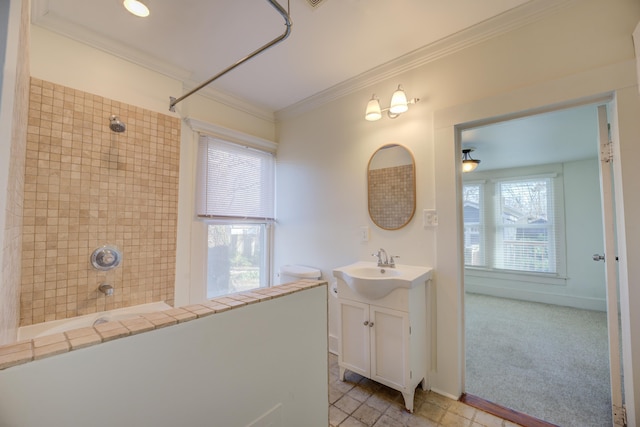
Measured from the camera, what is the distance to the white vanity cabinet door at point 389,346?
168cm

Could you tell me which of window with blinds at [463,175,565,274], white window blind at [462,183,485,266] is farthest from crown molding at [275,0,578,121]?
white window blind at [462,183,485,266]

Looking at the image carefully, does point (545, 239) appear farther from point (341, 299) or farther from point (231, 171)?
point (231, 171)

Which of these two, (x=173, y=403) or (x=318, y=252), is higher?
(x=318, y=252)

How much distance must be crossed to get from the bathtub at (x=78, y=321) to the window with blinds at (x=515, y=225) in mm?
4529

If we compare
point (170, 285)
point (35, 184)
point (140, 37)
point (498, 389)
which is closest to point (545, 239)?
point (498, 389)

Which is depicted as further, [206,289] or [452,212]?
[206,289]

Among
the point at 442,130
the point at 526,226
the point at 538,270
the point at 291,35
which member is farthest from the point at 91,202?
the point at 538,270

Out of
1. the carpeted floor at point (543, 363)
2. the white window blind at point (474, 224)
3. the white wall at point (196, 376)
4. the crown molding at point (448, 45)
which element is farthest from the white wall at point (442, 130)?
the white window blind at point (474, 224)

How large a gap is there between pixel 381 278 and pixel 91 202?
78.6 inches

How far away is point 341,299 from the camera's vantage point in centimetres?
199

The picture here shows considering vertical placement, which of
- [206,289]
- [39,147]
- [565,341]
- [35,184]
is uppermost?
[39,147]

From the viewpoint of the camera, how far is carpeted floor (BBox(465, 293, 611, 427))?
1699 millimetres

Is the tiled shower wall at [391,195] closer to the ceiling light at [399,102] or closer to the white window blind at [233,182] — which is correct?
the ceiling light at [399,102]

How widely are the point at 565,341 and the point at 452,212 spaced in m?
2.31
